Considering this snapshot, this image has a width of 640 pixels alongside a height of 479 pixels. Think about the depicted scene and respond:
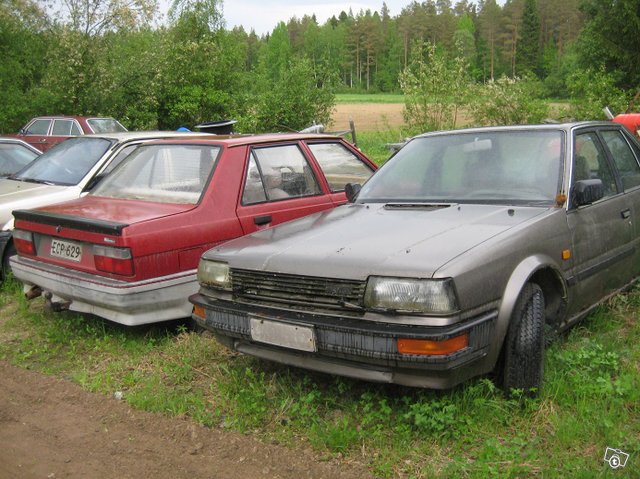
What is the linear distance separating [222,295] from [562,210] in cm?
209

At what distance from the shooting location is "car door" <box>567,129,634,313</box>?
404cm

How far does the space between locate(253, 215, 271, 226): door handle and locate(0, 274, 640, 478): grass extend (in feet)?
3.14

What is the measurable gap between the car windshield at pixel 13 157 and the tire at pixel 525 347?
23.8 feet

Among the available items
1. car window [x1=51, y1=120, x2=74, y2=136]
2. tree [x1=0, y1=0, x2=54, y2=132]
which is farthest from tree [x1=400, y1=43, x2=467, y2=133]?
tree [x1=0, y1=0, x2=54, y2=132]

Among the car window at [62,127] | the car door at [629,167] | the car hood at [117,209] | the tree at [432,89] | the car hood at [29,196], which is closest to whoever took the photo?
the car hood at [117,209]

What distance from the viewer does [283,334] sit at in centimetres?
337

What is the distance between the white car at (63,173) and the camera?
21.1 ft

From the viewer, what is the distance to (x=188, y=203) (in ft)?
15.9

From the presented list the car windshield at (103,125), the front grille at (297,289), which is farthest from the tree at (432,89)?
the front grille at (297,289)

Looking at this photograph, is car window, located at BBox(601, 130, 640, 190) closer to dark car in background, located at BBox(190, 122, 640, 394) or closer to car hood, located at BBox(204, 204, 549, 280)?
dark car in background, located at BBox(190, 122, 640, 394)

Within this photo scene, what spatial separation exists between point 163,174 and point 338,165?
160cm

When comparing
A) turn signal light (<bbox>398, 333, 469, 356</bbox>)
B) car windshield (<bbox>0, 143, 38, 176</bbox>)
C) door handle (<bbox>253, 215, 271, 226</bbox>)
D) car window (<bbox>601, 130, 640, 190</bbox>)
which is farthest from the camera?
car windshield (<bbox>0, 143, 38, 176</bbox>)

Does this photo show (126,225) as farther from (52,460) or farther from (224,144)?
(52,460)

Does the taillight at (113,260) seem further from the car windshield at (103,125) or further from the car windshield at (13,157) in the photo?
the car windshield at (103,125)
